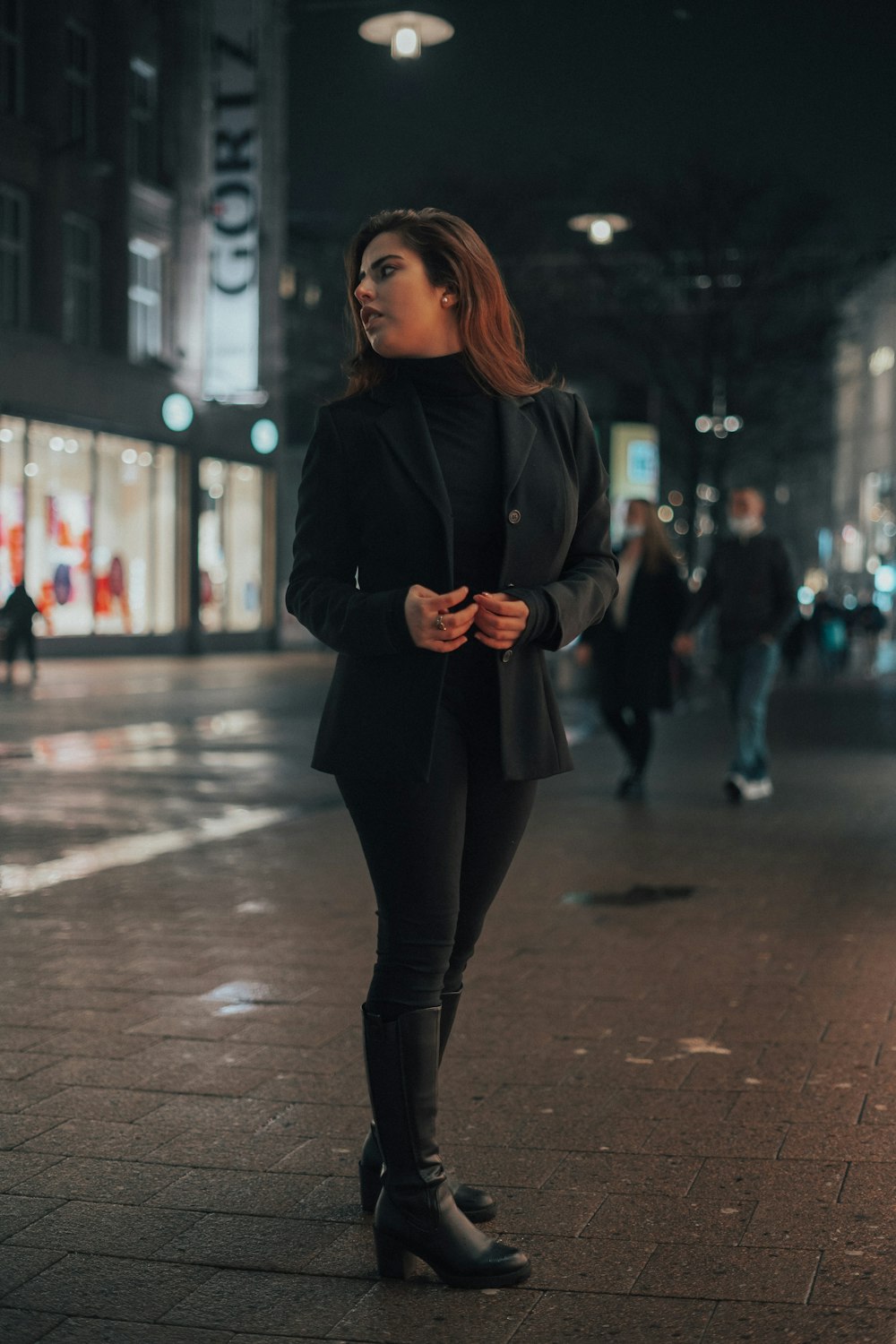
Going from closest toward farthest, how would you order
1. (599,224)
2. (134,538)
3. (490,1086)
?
1. (490,1086)
2. (599,224)
3. (134,538)

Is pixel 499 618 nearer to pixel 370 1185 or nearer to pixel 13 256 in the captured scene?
pixel 370 1185

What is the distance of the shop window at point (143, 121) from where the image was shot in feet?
115

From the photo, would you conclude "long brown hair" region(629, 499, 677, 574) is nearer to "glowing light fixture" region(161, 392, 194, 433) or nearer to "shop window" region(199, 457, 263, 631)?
"glowing light fixture" region(161, 392, 194, 433)

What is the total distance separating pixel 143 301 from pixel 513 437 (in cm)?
3311

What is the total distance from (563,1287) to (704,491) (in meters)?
52.1

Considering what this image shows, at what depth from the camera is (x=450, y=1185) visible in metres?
3.72

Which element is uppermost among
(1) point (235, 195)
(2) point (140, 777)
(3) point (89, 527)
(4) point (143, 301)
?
(1) point (235, 195)

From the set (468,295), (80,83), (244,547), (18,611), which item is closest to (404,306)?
(468,295)

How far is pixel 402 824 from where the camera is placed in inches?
131

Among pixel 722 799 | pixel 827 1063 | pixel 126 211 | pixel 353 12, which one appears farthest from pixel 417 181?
pixel 827 1063

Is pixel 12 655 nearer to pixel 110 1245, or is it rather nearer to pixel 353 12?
pixel 353 12

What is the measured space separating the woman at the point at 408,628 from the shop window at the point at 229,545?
3372 cm

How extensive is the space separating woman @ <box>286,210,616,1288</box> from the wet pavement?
304 mm

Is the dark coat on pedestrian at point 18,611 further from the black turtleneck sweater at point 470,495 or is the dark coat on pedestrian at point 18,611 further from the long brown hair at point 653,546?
the black turtleneck sweater at point 470,495
